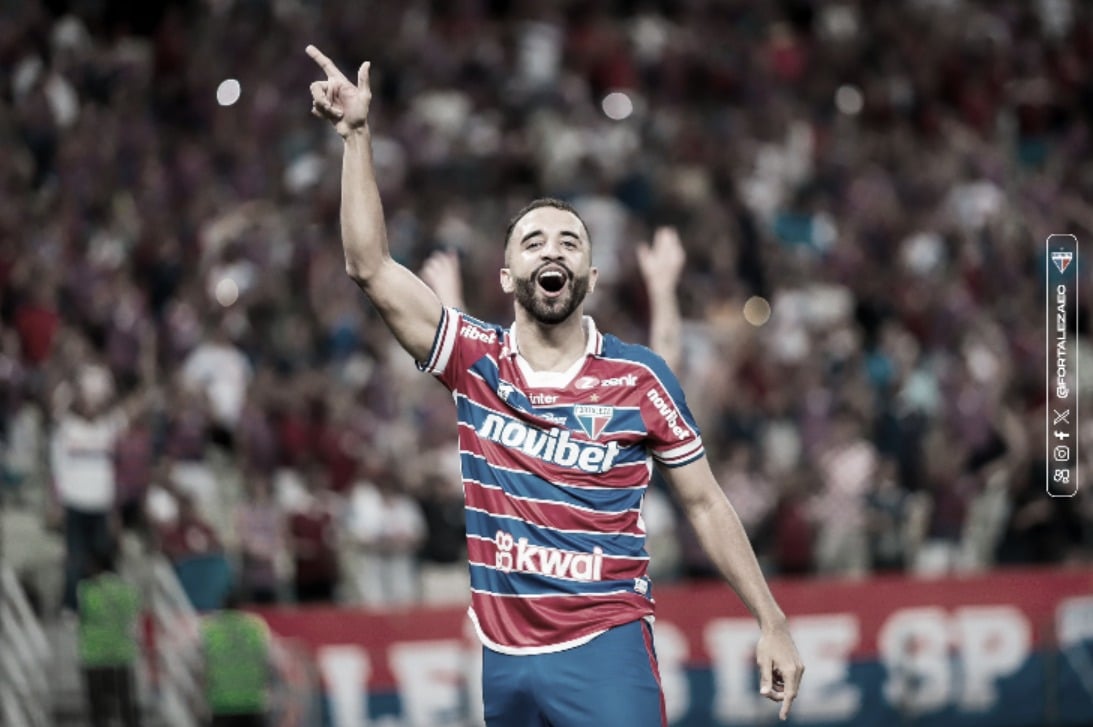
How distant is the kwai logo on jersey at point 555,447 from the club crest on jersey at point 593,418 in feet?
0.15

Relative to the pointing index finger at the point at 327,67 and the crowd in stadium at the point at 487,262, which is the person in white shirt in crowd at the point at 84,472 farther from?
the pointing index finger at the point at 327,67

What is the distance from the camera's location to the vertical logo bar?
53.5 ft

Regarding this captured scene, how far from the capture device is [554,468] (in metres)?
5.83

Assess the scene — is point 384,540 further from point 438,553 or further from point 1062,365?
point 1062,365

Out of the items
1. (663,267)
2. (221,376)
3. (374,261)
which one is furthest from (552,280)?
(221,376)

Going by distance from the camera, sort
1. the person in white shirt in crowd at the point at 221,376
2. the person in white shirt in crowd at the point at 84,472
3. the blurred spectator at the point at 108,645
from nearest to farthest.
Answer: the blurred spectator at the point at 108,645
the person in white shirt in crowd at the point at 84,472
the person in white shirt in crowd at the point at 221,376

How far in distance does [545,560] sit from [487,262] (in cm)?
1137

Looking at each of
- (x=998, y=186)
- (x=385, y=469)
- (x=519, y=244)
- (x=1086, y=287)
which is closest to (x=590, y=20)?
(x=998, y=186)

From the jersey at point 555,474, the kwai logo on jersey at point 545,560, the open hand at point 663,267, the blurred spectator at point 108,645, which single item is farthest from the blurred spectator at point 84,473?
the kwai logo on jersey at point 545,560

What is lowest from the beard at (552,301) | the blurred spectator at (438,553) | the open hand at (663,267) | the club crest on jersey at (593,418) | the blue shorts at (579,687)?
the blurred spectator at (438,553)

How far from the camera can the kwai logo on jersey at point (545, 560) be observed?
575 cm

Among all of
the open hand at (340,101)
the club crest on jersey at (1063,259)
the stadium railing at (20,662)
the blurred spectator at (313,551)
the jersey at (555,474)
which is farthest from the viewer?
the club crest on jersey at (1063,259)

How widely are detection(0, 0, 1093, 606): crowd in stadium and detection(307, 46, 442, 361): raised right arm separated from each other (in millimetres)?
7908

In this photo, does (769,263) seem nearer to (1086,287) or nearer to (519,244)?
(1086,287)
